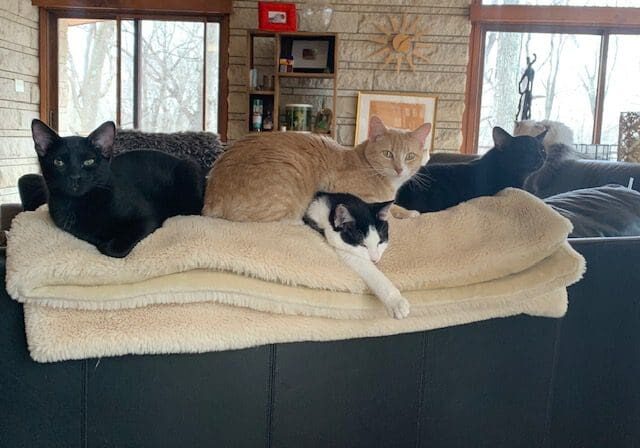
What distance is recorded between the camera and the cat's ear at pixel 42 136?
111cm

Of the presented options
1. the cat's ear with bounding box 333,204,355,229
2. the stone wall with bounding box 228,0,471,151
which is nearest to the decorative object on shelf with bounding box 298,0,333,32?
the stone wall with bounding box 228,0,471,151

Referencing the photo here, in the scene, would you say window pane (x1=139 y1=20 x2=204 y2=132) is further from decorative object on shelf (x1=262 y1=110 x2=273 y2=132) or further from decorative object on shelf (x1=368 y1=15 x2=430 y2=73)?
decorative object on shelf (x1=368 y1=15 x2=430 y2=73)

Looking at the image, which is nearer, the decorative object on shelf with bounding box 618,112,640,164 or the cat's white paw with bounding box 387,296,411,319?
the cat's white paw with bounding box 387,296,411,319

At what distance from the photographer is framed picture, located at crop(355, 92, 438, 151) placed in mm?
4824

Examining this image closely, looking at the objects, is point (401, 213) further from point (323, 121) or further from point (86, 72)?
point (86, 72)

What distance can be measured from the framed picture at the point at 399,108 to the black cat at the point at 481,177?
3128mm

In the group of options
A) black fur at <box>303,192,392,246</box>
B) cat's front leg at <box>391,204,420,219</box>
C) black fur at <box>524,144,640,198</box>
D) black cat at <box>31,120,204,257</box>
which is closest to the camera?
black cat at <box>31,120,204,257</box>

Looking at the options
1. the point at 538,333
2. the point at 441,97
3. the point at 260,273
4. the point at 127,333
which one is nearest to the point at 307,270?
the point at 260,273

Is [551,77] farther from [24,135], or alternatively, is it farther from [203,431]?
[203,431]

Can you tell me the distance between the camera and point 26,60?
4.90 metres

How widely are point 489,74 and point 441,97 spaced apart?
540mm

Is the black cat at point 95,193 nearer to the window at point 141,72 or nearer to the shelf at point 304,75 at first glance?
the shelf at point 304,75

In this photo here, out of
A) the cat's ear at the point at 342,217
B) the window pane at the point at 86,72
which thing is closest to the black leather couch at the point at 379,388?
the cat's ear at the point at 342,217

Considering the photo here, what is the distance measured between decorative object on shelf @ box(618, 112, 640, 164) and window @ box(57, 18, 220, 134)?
320 centimetres
